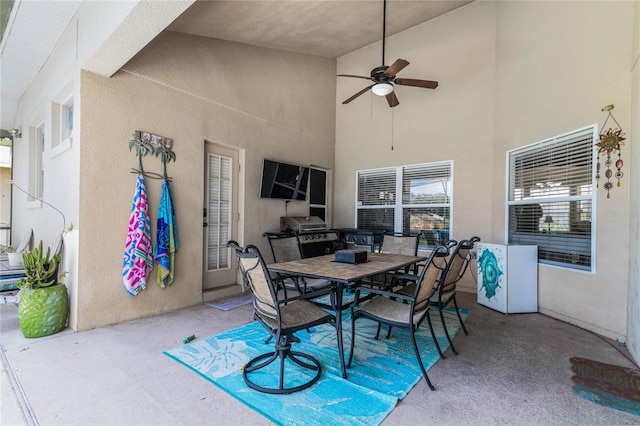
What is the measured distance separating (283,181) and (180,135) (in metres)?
1.79

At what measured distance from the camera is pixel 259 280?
194cm

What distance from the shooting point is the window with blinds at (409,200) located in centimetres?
495

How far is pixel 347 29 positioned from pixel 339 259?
4.04 m

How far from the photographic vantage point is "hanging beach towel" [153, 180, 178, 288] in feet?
11.0

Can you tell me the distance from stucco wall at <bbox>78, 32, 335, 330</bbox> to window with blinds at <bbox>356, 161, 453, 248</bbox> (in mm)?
1356

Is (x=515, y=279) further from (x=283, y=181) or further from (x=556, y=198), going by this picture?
(x=283, y=181)

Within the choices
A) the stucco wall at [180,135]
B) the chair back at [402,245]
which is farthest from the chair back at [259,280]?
the chair back at [402,245]

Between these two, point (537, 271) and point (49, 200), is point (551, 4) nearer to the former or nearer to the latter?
point (537, 271)

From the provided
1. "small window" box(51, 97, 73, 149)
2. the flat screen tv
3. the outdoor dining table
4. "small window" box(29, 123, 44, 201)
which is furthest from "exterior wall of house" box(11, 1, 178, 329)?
the flat screen tv

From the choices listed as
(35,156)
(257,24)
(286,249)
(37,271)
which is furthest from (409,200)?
(35,156)

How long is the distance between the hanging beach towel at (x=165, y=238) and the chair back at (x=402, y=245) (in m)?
2.62

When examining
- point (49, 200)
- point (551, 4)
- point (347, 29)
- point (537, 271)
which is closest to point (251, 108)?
point (347, 29)

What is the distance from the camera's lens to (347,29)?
491cm

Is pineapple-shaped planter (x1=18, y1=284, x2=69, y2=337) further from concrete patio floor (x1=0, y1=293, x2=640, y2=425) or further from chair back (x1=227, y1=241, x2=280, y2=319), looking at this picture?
chair back (x1=227, y1=241, x2=280, y2=319)
